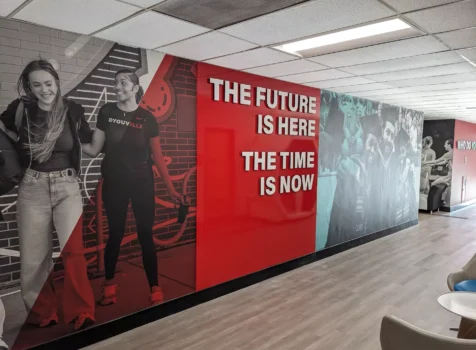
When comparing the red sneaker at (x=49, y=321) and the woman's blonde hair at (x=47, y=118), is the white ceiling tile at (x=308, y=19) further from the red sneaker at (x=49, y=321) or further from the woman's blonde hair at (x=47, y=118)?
the red sneaker at (x=49, y=321)

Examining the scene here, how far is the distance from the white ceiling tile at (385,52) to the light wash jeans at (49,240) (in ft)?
9.38

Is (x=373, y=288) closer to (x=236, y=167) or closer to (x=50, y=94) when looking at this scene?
(x=236, y=167)

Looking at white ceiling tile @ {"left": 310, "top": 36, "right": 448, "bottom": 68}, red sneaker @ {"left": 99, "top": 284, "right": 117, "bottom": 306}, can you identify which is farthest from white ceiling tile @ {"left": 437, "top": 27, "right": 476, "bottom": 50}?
red sneaker @ {"left": 99, "top": 284, "right": 117, "bottom": 306}

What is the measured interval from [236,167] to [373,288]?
8.28ft

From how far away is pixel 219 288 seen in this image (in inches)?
182

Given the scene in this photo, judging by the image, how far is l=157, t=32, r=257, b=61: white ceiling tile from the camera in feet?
10.7

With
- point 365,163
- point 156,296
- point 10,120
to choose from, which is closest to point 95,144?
point 10,120

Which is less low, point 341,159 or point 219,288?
point 341,159

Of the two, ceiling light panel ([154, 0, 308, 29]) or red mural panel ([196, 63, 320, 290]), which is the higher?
ceiling light panel ([154, 0, 308, 29])

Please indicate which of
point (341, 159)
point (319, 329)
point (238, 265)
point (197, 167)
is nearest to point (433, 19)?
point (197, 167)

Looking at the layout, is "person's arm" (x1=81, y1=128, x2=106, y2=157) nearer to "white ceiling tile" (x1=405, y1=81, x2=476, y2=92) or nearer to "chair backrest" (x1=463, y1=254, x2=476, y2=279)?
"chair backrest" (x1=463, y1=254, x2=476, y2=279)

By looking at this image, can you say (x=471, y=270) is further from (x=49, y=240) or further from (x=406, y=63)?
(x=49, y=240)

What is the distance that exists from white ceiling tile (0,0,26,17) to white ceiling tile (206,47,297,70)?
1933mm

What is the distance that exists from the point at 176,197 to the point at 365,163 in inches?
176
